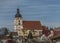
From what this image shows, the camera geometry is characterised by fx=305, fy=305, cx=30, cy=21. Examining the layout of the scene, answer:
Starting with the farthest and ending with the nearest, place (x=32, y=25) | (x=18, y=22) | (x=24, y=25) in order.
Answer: (x=18, y=22)
(x=24, y=25)
(x=32, y=25)

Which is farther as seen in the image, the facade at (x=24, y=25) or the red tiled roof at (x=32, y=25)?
the red tiled roof at (x=32, y=25)

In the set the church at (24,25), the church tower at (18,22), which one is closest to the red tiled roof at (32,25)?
the church at (24,25)

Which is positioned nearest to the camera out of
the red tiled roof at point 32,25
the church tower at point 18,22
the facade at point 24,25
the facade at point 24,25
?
the facade at point 24,25

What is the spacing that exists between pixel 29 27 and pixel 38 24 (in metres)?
5.81

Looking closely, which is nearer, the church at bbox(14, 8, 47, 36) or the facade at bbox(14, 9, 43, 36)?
the church at bbox(14, 8, 47, 36)

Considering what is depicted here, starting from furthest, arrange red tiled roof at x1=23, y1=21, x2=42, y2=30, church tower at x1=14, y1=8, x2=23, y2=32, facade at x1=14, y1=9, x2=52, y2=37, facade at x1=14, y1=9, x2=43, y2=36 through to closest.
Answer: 1. church tower at x1=14, y1=8, x2=23, y2=32
2. red tiled roof at x1=23, y1=21, x2=42, y2=30
3. facade at x1=14, y1=9, x2=43, y2=36
4. facade at x1=14, y1=9, x2=52, y2=37

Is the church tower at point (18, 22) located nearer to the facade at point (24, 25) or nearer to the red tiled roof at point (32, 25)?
the facade at point (24, 25)

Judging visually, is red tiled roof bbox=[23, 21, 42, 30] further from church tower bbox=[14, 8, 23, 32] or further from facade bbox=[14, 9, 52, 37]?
church tower bbox=[14, 8, 23, 32]

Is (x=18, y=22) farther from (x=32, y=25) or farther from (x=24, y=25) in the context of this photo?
(x=32, y=25)

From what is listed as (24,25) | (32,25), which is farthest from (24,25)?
(32,25)

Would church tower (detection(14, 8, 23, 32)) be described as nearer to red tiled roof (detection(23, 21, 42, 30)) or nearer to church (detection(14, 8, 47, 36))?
church (detection(14, 8, 47, 36))

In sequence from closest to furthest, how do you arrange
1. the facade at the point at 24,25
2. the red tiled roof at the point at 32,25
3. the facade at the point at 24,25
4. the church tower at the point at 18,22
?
the facade at the point at 24,25 → the facade at the point at 24,25 → the red tiled roof at the point at 32,25 → the church tower at the point at 18,22

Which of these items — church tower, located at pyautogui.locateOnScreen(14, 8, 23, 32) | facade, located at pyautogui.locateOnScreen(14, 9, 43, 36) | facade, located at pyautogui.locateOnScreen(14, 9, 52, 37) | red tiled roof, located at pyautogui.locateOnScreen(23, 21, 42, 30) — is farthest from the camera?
church tower, located at pyautogui.locateOnScreen(14, 8, 23, 32)

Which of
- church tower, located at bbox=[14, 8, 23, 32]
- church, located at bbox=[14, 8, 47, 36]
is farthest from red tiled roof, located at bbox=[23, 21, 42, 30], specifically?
church tower, located at bbox=[14, 8, 23, 32]
